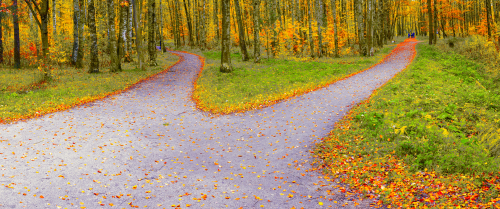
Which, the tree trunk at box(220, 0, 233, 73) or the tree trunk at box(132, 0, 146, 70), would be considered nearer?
the tree trunk at box(220, 0, 233, 73)

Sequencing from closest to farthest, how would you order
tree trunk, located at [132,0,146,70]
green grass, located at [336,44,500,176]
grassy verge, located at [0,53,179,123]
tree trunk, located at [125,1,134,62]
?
green grass, located at [336,44,500,176]
grassy verge, located at [0,53,179,123]
tree trunk, located at [132,0,146,70]
tree trunk, located at [125,1,134,62]

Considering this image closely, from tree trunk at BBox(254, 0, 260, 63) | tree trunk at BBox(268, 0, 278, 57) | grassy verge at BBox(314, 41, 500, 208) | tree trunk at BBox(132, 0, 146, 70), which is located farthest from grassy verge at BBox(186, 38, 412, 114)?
tree trunk at BBox(268, 0, 278, 57)

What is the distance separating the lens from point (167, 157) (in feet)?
25.7

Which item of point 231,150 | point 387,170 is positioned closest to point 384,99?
point 387,170

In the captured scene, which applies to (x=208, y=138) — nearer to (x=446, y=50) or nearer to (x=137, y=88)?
(x=137, y=88)

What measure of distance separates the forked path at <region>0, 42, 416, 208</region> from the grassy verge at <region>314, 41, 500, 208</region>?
65 centimetres

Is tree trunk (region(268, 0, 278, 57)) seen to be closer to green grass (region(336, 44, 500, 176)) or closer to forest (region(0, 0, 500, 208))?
forest (region(0, 0, 500, 208))

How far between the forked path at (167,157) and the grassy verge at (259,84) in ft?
2.97

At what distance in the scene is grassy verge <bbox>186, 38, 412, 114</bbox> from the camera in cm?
1326

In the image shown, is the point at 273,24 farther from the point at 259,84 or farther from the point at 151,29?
the point at 259,84

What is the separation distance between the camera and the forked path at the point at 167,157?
18.5 feet

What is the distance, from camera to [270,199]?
5.61 m

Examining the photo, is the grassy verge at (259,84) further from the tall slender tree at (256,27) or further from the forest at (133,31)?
the forest at (133,31)

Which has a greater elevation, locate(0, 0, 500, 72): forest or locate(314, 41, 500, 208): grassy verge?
locate(0, 0, 500, 72): forest
